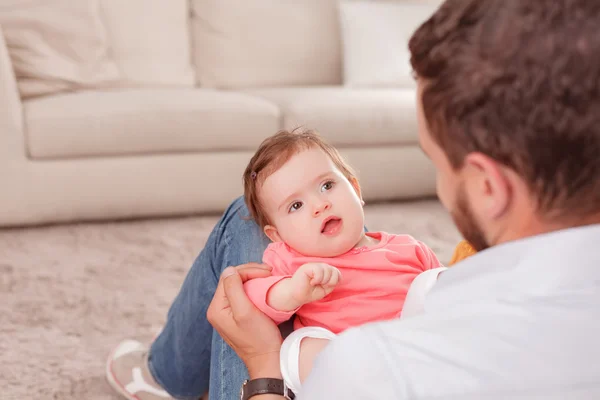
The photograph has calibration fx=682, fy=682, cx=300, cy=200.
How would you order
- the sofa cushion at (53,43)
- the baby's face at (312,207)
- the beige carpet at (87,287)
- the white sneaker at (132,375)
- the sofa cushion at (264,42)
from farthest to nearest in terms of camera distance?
the sofa cushion at (264,42)
the sofa cushion at (53,43)
the beige carpet at (87,287)
the white sneaker at (132,375)
the baby's face at (312,207)

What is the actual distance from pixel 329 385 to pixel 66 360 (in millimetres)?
1254

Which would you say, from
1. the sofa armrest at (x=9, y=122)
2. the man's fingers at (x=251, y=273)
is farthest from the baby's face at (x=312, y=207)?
the sofa armrest at (x=9, y=122)

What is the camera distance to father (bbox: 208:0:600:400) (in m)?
0.56

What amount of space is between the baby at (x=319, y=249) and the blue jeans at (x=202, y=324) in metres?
0.05

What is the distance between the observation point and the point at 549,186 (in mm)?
621

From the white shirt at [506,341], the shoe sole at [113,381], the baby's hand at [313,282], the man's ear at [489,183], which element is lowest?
the shoe sole at [113,381]

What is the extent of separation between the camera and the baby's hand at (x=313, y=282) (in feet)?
3.22

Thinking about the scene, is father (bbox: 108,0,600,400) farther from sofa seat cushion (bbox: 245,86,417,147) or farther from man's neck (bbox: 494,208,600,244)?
sofa seat cushion (bbox: 245,86,417,147)

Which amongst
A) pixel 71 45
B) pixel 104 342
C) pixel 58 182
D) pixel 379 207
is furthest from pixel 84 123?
pixel 379 207

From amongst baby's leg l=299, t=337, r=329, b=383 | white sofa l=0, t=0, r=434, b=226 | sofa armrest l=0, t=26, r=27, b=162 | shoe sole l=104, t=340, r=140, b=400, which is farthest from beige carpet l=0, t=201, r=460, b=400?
baby's leg l=299, t=337, r=329, b=383

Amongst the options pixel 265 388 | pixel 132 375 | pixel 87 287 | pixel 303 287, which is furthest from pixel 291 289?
pixel 87 287

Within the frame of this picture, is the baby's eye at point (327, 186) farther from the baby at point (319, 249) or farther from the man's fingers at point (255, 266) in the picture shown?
the man's fingers at point (255, 266)

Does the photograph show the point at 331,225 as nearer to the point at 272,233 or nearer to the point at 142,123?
the point at 272,233

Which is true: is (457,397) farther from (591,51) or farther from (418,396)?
(591,51)
